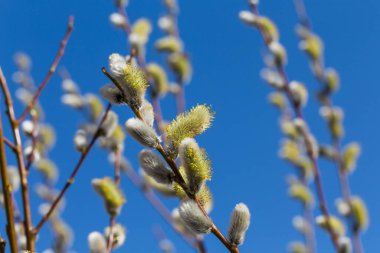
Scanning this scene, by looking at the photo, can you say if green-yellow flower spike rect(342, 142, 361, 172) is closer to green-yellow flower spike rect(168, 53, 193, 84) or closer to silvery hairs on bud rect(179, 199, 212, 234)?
green-yellow flower spike rect(168, 53, 193, 84)

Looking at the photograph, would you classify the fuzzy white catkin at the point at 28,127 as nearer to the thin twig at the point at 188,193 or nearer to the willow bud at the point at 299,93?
the thin twig at the point at 188,193

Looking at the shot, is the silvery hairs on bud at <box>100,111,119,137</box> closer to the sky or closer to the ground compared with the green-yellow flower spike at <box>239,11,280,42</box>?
closer to the ground

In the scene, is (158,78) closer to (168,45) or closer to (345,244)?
→ (168,45)

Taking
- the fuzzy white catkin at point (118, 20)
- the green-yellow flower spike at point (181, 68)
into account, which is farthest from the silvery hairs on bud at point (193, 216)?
the fuzzy white catkin at point (118, 20)

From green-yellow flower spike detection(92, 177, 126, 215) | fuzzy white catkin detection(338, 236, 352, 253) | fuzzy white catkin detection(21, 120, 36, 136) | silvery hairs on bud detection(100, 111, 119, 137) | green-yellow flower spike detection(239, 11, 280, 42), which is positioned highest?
green-yellow flower spike detection(239, 11, 280, 42)

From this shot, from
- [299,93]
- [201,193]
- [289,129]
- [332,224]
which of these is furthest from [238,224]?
[289,129]

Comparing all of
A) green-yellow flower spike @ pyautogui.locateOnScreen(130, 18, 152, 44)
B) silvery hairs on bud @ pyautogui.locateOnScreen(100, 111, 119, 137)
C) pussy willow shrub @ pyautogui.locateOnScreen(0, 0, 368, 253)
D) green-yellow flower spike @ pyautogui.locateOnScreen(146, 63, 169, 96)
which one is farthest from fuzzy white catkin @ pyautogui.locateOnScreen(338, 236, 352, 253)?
green-yellow flower spike @ pyautogui.locateOnScreen(130, 18, 152, 44)

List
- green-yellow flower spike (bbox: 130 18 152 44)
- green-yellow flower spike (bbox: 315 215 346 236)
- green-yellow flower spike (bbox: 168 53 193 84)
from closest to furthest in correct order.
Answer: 1. green-yellow flower spike (bbox: 315 215 346 236)
2. green-yellow flower spike (bbox: 130 18 152 44)
3. green-yellow flower spike (bbox: 168 53 193 84)
